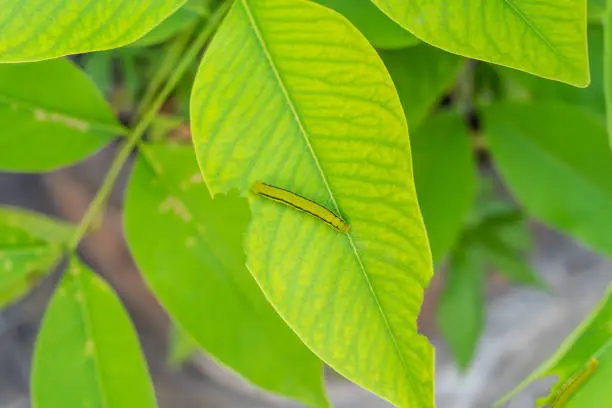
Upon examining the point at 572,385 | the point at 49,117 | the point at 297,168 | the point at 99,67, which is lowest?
the point at 572,385

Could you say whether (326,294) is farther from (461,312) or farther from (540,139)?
(461,312)

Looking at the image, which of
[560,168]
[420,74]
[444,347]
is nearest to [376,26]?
[420,74]

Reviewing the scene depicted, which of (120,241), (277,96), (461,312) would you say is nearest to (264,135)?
(277,96)

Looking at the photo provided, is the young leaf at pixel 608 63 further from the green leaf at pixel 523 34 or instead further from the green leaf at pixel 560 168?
the green leaf at pixel 560 168

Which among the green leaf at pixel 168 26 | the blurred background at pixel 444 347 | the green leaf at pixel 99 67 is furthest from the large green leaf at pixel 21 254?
the blurred background at pixel 444 347

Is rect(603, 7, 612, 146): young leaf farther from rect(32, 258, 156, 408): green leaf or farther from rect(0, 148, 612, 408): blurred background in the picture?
rect(0, 148, 612, 408): blurred background

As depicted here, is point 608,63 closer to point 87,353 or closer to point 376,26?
point 376,26

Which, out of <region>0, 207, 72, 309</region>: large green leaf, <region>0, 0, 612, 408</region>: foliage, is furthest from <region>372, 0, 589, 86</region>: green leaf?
<region>0, 207, 72, 309</region>: large green leaf
